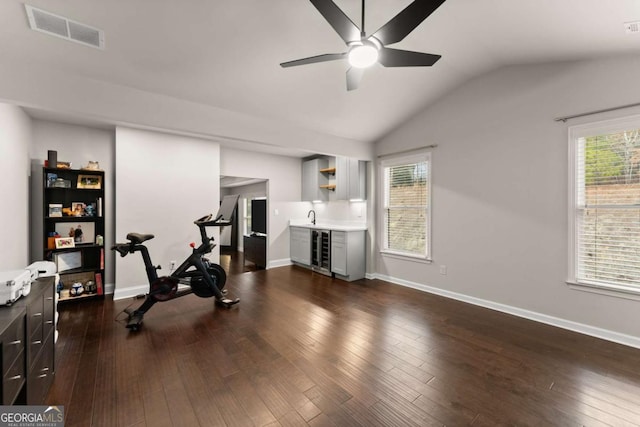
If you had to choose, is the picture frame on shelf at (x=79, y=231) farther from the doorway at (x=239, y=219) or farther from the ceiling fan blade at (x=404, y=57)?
the ceiling fan blade at (x=404, y=57)

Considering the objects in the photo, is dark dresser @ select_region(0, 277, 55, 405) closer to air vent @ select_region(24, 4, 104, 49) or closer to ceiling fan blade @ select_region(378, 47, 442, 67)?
air vent @ select_region(24, 4, 104, 49)

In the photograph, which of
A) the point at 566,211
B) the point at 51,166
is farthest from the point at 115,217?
the point at 566,211

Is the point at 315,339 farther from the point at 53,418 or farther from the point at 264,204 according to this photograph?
the point at 264,204

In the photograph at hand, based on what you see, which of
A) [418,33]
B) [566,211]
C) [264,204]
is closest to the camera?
[418,33]

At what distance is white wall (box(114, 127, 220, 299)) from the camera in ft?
13.1

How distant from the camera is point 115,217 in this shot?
399 cm

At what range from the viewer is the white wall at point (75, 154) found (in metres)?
3.75

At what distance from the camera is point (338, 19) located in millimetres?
1701

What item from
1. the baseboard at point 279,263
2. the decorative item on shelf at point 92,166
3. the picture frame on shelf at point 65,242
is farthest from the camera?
the baseboard at point 279,263

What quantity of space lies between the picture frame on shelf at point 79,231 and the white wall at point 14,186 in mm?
408

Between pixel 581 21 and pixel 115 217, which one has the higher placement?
pixel 581 21

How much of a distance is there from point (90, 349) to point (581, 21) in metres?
5.44

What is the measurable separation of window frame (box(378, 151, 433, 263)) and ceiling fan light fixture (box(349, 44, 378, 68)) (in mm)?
2724

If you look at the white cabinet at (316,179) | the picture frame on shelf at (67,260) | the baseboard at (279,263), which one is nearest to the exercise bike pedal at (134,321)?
the picture frame on shelf at (67,260)
